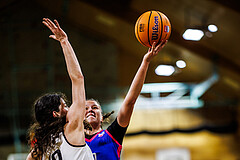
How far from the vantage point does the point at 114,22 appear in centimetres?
815

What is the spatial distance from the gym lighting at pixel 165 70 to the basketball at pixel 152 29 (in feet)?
17.6

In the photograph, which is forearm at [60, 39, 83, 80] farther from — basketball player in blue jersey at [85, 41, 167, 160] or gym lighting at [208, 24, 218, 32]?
gym lighting at [208, 24, 218, 32]

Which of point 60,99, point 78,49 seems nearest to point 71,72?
point 60,99

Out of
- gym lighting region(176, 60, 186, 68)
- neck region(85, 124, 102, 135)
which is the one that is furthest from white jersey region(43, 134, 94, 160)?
gym lighting region(176, 60, 186, 68)

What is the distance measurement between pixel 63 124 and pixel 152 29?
102 cm

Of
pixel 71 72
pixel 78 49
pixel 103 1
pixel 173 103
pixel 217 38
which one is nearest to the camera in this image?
pixel 71 72

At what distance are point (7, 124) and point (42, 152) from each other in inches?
240

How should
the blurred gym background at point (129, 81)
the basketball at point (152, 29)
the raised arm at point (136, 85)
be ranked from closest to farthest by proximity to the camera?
the raised arm at point (136, 85) → the basketball at point (152, 29) → the blurred gym background at point (129, 81)

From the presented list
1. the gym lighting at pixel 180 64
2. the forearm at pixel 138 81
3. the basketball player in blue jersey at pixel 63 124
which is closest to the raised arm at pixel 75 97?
the basketball player in blue jersey at pixel 63 124

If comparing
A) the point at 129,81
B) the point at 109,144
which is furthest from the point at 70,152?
the point at 129,81

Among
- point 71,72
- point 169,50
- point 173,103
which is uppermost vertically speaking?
point 169,50

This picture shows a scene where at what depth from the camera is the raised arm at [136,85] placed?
8.32 feet

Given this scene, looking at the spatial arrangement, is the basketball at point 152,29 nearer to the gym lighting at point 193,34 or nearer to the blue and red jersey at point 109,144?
the blue and red jersey at point 109,144

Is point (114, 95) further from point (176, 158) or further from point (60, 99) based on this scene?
point (60, 99)
